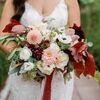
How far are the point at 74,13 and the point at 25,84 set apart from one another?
703 mm

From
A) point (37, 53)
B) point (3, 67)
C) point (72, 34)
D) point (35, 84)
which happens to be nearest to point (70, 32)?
point (72, 34)

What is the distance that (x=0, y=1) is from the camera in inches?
281

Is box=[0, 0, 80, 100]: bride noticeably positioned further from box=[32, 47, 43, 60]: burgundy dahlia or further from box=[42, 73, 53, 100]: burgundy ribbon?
box=[32, 47, 43, 60]: burgundy dahlia

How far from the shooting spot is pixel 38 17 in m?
3.07

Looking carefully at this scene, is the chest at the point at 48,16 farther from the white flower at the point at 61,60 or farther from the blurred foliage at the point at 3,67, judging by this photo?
the blurred foliage at the point at 3,67

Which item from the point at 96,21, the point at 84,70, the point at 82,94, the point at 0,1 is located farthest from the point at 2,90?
the point at 96,21

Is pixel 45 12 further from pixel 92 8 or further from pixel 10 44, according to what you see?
pixel 92 8

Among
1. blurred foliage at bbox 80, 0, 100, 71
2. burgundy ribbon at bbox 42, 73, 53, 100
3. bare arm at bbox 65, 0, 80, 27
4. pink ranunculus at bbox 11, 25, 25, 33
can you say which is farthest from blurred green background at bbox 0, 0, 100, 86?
pink ranunculus at bbox 11, 25, 25, 33

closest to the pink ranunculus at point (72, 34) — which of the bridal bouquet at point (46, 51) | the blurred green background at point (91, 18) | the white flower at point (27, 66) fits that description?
the bridal bouquet at point (46, 51)

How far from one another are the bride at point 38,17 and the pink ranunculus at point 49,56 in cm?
35

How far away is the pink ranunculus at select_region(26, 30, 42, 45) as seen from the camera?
2713mm

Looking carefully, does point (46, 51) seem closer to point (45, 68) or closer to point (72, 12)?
point (45, 68)

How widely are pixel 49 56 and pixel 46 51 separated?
44mm

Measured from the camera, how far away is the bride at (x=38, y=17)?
3066 mm
